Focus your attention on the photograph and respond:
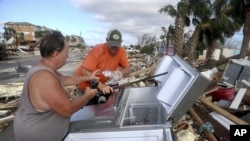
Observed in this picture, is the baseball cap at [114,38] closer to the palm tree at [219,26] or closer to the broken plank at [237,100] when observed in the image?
the broken plank at [237,100]

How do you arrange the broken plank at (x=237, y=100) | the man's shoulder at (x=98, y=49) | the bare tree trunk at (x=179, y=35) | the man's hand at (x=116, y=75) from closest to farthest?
the man's shoulder at (x=98, y=49), the man's hand at (x=116, y=75), the broken plank at (x=237, y=100), the bare tree trunk at (x=179, y=35)

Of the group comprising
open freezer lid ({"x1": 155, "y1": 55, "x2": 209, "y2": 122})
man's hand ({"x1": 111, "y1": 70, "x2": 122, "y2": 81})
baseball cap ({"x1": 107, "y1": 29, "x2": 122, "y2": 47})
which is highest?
baseball cap ({"x1": 107, "y1": 29, "x2": 122, "y2": 47})

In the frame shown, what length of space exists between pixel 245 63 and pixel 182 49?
1702 centimetres

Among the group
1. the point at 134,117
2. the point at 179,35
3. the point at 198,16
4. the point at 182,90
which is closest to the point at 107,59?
the point at 134,117

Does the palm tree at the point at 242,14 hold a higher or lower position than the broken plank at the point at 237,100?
higher

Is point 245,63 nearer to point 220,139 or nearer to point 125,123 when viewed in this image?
point 220,139

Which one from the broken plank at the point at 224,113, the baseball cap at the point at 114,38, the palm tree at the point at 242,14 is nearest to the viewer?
the baseball cap at the point at 114,38

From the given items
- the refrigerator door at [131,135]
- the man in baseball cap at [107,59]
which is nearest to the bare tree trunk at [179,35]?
the man in baseball cap at [107,59]

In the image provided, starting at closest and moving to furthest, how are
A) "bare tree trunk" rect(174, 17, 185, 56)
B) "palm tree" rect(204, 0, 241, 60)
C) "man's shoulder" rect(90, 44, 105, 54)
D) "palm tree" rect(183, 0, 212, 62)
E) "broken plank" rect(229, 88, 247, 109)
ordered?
"man's shoulder" rect(90, 44, 105, 54)
"broken plank" rect(229, 88, 247, 109)
"bare tree trunk" rect(174, 17, 185, 56)
"palm tree" rect(204, 0, 241, 60)
"palm tree" rect(183, 0, 212, 62)

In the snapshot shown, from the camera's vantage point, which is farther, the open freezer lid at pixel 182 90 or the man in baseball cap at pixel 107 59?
the man in baseball cap at pixel 107 59

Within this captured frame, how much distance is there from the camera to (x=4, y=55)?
33625 millimetres

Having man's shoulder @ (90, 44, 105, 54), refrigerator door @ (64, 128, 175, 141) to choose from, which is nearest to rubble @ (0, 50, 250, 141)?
man's shoulder @ (90, 44, 105, 54)

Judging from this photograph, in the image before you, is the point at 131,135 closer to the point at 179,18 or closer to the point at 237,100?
the point at 237,100

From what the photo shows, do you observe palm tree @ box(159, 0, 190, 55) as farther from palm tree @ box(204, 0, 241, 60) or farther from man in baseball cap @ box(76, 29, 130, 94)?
man in baseball cap @ box(76, 29, 130, 94)
